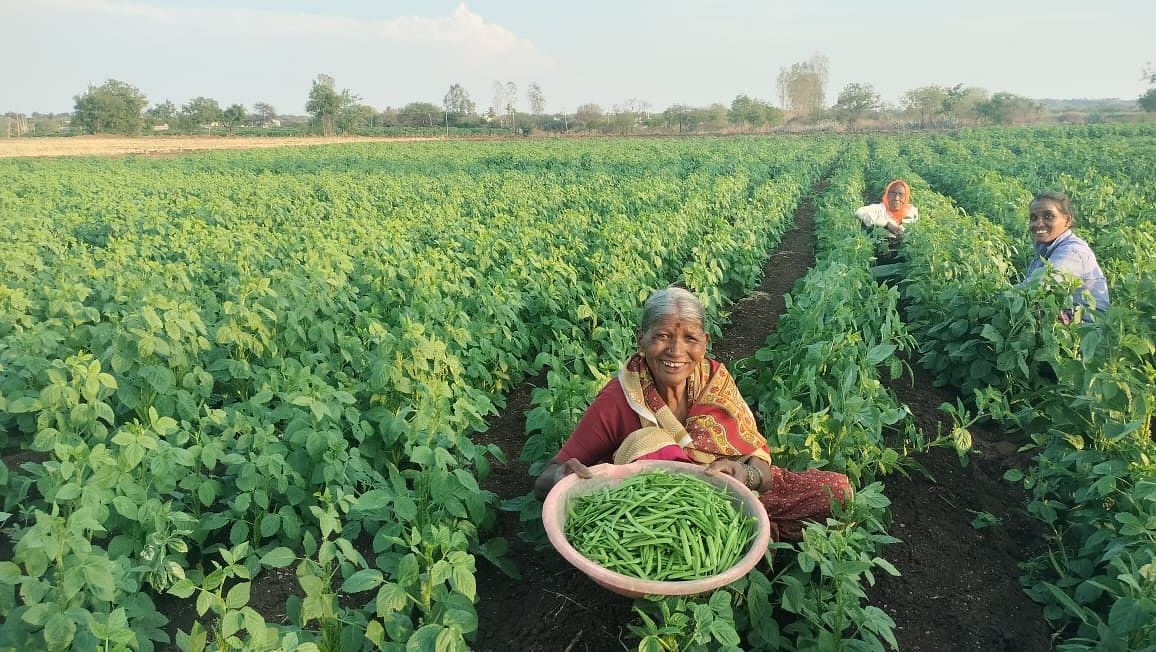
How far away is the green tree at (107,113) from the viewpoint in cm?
6531

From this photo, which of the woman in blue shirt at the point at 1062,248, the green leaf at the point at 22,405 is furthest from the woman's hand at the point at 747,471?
the woman in blue shirt at the point at 1062,248

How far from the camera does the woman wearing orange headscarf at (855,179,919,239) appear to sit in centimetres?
915

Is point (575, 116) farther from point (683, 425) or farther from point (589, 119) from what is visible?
point (683, 425)

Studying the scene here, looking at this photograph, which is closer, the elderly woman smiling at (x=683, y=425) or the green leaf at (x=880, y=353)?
the elderly woman smiling at (x=683, y=425)

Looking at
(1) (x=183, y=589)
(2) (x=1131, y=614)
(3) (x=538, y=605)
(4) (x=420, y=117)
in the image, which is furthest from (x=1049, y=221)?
(4) (x=420, y=117)

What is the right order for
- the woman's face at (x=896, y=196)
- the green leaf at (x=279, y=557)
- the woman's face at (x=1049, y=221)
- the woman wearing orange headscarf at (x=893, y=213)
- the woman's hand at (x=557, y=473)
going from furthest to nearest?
the woman's face at (x=896, y=196) < the woman wearing orange headscarf at (x=893, y=213) < the woman's face at (x=1049, y=221) < the woman's hand at (x=557, y=473) < the green leaf at (x=279, y=557)

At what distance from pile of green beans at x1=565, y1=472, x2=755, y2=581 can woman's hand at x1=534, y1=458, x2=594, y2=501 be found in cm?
10

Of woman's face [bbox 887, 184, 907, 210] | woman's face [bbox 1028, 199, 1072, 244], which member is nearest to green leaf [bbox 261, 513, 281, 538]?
woman's face [bbox 1028, 199, 1072, 244]

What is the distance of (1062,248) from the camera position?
511cm

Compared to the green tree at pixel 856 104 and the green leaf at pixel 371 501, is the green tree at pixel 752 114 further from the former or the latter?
the green leaf at pixel 371 501

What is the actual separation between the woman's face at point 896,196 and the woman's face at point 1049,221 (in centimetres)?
415

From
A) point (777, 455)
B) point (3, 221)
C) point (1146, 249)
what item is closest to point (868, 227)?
point (1146, 249)

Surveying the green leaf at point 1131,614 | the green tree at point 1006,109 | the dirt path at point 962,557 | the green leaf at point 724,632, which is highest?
the green tree at point 1006,109

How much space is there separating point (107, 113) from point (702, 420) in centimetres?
8093
